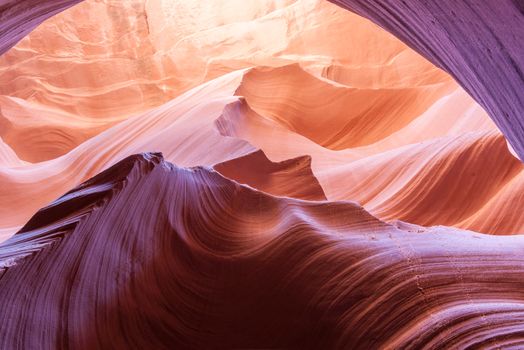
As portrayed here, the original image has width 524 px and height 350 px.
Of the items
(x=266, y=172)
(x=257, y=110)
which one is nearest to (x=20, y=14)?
(x=266, y=172)

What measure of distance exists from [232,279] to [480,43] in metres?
1.46

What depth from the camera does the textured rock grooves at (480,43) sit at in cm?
118

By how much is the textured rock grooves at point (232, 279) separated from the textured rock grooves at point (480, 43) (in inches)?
27.7

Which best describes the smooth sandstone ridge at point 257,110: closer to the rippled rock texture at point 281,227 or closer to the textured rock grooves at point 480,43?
the rippled rock texture at point 281,227

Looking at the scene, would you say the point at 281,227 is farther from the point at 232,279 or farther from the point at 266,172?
the point at 266,172

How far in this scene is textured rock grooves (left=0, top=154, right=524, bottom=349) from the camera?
192cm

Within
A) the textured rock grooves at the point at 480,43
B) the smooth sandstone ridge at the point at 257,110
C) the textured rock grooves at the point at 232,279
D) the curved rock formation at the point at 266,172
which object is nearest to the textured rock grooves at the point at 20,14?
the textured rock grooves at the point at 232,279

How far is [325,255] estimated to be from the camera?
2307 millimetres

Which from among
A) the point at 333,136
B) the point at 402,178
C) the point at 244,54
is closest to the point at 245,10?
the point at 244,54

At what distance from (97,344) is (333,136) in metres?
6.04

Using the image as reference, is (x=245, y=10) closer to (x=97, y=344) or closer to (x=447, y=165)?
(x=447, y=165)

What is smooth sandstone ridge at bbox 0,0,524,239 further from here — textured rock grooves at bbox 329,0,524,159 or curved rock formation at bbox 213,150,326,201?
textured rock grooves at bbox 329,0,524,159

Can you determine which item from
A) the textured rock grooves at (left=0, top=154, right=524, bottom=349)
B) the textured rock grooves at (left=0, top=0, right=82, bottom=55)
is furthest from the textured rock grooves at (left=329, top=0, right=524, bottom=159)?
the textured rock grooves at (left=0, top=0, right=82, bottom=55)

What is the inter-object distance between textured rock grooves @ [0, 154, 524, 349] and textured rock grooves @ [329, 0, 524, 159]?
704mm
